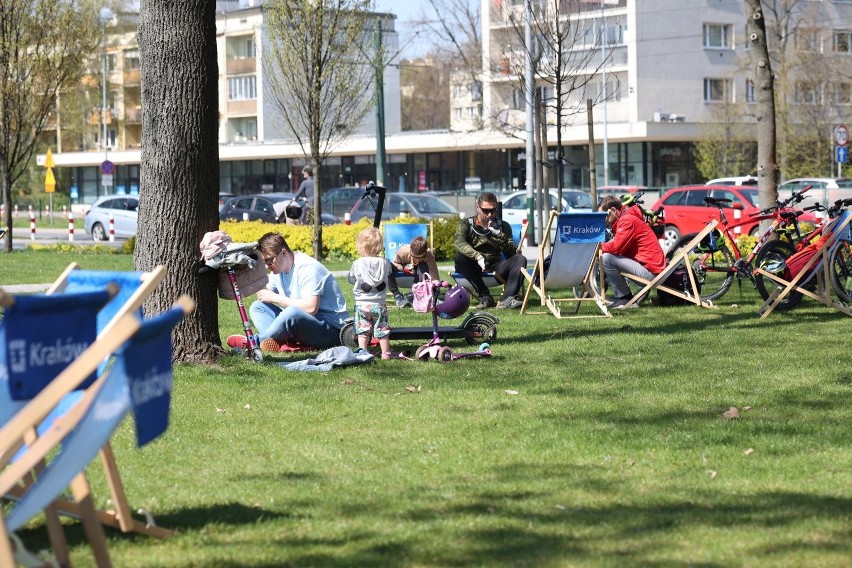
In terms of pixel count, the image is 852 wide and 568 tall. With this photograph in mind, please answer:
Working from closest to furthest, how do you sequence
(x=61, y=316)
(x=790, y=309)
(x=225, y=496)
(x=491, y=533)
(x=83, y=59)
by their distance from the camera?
(x=61, y=316)
(x=491, y=533)
(x=225, y=496)
(x=790, y=309)
(x=83, y=59)

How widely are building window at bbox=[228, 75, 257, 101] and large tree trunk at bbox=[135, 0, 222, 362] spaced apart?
70.9 meters

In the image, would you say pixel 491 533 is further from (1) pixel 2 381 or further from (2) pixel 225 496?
(1) pixel 2 381

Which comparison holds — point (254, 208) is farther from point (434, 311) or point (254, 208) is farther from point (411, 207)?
point (434, 311)

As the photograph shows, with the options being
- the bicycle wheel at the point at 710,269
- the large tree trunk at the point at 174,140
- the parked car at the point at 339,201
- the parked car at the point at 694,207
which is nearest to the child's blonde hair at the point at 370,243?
the large tree trunk at the point at 174,140

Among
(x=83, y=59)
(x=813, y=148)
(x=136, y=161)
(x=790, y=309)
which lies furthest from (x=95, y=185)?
(x=790, y=309)

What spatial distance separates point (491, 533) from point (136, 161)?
7329cm

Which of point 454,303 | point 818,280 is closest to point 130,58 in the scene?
point 818,280

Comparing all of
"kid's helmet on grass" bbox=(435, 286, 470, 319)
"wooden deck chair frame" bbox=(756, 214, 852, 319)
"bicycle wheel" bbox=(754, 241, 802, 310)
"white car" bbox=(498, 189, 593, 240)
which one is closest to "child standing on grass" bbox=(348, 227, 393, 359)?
"kid's helmet on grass" bbox=(435, 286, 470, 319)

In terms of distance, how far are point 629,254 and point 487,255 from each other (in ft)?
5.11

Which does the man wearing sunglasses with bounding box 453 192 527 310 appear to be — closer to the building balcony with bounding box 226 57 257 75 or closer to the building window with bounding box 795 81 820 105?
the building window with bounding box 795 81 820 105

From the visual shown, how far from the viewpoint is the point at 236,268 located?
9.59 metres

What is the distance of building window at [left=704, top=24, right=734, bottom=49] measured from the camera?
64.4m

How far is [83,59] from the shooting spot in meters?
27.9

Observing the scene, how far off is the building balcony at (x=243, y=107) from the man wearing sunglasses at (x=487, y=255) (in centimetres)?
6650
